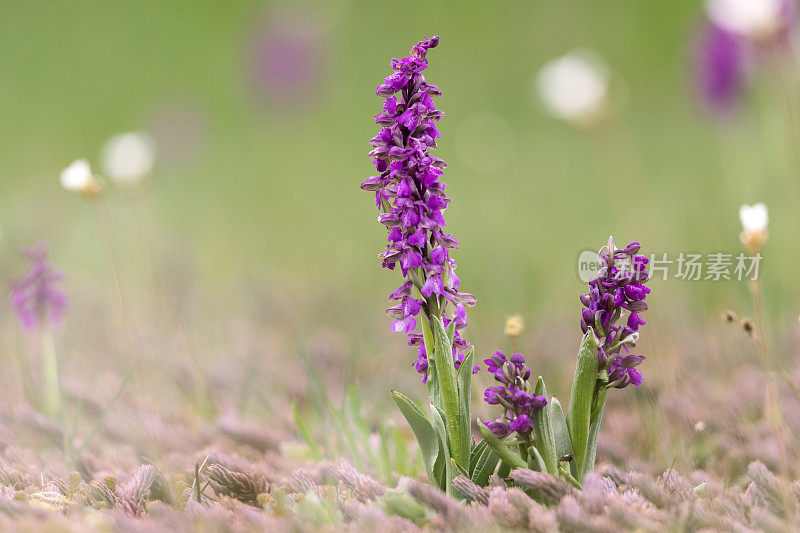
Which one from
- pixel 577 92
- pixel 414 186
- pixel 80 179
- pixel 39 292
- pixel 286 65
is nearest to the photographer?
pixel 414 186

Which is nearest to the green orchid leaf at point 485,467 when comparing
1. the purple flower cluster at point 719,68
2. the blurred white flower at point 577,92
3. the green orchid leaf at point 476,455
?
the green orchid leaf at point 476,455

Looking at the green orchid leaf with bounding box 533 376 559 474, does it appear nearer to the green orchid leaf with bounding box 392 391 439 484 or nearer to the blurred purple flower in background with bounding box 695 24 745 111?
the green orchid leaf with bounding box 392 391 439 484

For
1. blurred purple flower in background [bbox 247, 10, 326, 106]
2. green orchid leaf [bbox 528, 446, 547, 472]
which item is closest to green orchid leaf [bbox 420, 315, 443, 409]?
green orchid leaf [bbox 528, 446, 547, 472]

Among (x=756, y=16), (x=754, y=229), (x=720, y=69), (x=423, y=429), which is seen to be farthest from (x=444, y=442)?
(x=720, y=69)

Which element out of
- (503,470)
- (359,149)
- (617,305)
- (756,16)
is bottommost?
(503,470)

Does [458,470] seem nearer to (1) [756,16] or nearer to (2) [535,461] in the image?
(2) [535,461]

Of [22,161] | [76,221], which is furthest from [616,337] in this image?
[22,161]

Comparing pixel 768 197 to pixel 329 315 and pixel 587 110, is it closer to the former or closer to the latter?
pixel 587 110
